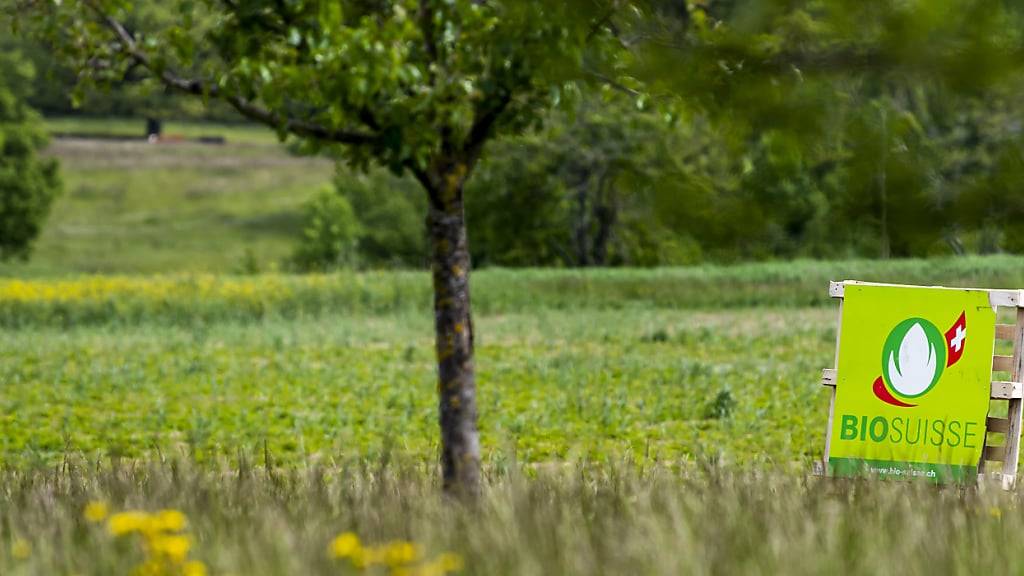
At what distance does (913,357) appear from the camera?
779 centimetres

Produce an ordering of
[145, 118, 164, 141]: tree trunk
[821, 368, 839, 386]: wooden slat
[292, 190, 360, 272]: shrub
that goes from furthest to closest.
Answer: [145, 118, 164, 141]: tree trunk < [292, 190, 360, 272]: shrub < [821, 368, 839, 386]: wooden slat

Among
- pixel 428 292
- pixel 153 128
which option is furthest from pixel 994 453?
pixel 153 128

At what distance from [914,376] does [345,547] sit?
539 centimetres

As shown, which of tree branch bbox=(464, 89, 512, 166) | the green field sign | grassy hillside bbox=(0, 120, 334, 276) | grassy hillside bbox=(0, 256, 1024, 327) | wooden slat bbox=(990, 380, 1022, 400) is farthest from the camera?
grassy hillside bbox=(0, 120, 334, 276)

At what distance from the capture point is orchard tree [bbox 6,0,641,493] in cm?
704

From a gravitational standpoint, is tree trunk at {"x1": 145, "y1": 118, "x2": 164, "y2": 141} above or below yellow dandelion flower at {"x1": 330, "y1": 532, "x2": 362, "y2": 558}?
above

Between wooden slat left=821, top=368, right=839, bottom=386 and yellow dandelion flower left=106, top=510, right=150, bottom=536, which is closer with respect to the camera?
yellow dandelion flower left=106, top=510, right=150, bottom=536

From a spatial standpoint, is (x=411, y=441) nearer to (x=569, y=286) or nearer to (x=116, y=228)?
(x=569, y=286)

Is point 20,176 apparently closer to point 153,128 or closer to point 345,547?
point 153,128

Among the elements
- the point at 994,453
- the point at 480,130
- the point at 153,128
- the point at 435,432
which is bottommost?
the point at 435,432

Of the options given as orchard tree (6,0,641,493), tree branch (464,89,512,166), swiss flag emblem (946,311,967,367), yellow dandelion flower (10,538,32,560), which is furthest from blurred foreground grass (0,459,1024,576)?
swiss flag emblem (946,311,967,367)

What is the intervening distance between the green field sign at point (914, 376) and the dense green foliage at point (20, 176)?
200ft

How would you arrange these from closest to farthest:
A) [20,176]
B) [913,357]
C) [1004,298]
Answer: [1004,298], [913,357], [20,176]

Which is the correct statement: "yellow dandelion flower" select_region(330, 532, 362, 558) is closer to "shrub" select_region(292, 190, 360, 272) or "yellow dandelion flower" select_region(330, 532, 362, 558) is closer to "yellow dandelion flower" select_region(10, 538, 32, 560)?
"yellow dandelion flower" select_region(10, 538, 32, 560)
